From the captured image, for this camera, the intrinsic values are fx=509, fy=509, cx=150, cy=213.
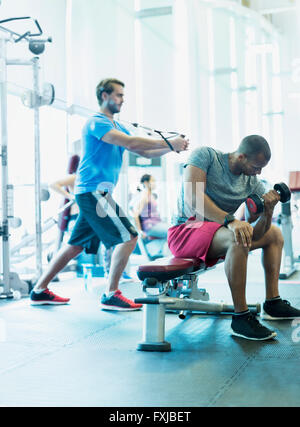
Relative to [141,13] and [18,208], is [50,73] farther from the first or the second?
[141,13]

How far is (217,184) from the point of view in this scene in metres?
2.50

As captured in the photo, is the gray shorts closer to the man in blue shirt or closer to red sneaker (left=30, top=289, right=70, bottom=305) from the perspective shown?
the man in blue shirt

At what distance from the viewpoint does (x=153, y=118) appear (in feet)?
23.1

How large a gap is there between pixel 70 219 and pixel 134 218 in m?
1.04

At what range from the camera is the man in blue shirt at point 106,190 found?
293 cm

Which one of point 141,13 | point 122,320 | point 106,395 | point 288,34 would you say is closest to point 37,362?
point 106,395

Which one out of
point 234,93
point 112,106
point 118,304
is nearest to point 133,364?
point 118,304

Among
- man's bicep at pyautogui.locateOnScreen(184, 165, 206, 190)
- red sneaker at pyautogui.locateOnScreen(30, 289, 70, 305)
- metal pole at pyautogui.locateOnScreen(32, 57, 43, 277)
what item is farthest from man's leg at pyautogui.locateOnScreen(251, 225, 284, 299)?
metal pole at pyautogui.locateOnScreen(32, 57, 43, 277)

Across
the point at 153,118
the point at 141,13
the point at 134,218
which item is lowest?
the point at 134,218

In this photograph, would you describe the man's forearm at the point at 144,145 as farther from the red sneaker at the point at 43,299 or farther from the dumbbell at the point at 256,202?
the red sneaker at the point at 43,299

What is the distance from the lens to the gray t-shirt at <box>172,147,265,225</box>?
2436mm

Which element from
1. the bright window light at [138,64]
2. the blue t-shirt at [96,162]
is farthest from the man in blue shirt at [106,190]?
the bright window light at [138,64]

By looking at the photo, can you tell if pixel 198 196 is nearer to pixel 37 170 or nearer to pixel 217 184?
pixel 217 184

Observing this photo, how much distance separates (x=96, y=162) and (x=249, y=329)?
1.38 metres
